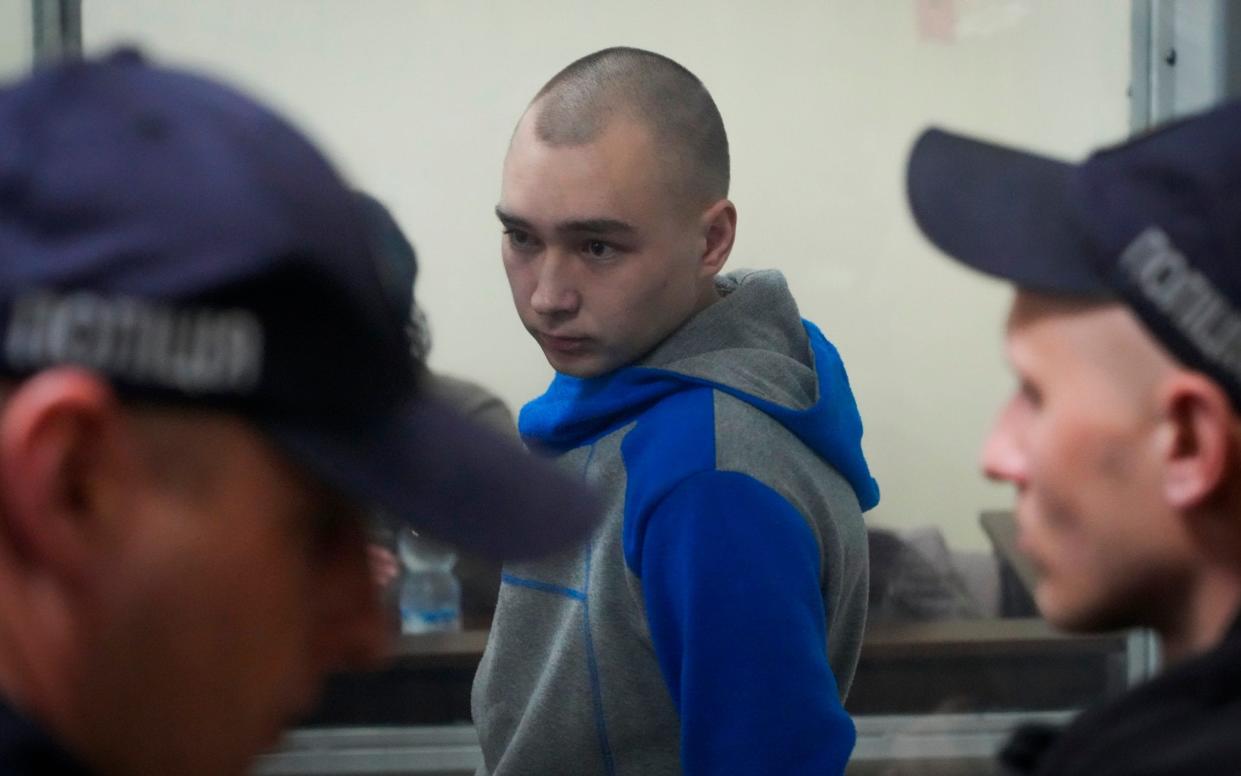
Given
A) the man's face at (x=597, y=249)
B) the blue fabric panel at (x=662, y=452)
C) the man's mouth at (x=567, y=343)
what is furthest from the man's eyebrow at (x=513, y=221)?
the blue fabric panel at (x=662, y=452)

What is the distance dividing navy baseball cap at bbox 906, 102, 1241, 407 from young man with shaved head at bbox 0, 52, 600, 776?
0.41 metres

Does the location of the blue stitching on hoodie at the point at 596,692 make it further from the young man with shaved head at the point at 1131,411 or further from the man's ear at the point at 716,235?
the young man with shaved head at the point at 1131,411

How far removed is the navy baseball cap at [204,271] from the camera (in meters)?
0.60

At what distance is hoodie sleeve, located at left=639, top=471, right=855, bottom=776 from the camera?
4.75ft

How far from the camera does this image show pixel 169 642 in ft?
2.08

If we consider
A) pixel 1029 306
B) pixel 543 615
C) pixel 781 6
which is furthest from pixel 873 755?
pixel 1029 306

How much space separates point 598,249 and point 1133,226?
908 mm

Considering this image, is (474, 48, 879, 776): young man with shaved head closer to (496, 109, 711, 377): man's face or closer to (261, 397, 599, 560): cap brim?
(496, 109, 711, 377): man's face

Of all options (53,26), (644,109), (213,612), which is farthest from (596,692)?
(53,26)

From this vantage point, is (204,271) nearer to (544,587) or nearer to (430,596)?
(544,587)

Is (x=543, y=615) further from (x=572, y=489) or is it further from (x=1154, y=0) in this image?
(x=1154, y=0)

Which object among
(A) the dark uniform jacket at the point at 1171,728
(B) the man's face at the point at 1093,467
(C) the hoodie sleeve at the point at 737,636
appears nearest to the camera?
(A) the dark uniform jacket at the point at 1171,728

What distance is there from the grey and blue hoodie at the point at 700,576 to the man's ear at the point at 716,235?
0.04 metres

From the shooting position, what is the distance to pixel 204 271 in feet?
2.00
